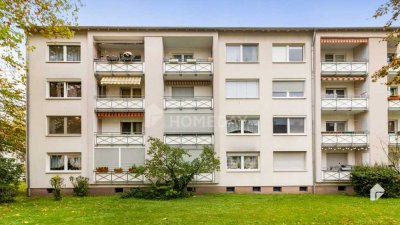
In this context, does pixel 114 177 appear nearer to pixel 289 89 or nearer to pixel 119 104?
pixel 119 104

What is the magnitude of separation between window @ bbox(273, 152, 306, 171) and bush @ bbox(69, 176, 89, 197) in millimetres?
14980

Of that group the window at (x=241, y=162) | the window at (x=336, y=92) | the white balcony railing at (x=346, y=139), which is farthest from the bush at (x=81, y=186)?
the window at (x=336, y=92)

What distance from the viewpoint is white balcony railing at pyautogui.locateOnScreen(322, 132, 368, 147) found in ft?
74.9

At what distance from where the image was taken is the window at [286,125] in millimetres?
23469

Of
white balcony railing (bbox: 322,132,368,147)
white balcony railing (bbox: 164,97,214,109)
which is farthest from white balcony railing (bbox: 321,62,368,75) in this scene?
white balcony railing (bbox: 164,97,214,109)

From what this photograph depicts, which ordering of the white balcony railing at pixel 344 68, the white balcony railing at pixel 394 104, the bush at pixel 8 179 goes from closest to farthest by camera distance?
the bush at pixel 8 179
the white balcony railing at pixel 344 68
the white balcony railing at pixel 394 104

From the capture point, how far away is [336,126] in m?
24.8

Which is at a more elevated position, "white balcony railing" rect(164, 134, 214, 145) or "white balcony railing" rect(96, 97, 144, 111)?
"white balcony railing" rect(96, 97, 144, 111)

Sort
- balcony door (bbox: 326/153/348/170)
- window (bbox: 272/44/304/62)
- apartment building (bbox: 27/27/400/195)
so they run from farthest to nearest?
balcony door (bbox: 326/153/348/170) < window (bbox: 272/44/304/62) < apartment building (bbox: 27/27/400/195)

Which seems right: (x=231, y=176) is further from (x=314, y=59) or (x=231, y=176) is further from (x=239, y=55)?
(x=314, y=59)

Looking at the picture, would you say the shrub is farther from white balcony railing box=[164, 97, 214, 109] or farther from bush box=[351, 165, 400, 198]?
bush box=[351, 165, 400, 198]

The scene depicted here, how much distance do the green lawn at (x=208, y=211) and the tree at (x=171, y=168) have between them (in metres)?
1.38

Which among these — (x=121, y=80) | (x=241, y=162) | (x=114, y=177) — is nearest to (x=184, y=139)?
(x=241, y=162)

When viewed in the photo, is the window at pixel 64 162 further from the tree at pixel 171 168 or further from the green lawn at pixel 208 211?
the tree at pixel 171 168
